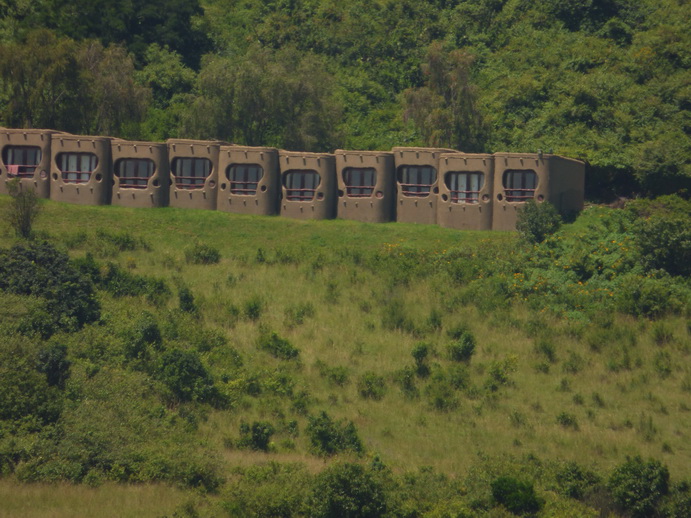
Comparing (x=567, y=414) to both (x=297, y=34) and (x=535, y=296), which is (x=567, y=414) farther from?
(x=297, y=34)

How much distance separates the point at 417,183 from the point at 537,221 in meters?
7.48

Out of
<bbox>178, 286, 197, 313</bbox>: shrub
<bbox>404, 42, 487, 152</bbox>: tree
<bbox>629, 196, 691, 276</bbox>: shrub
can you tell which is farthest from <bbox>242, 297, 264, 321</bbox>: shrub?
<bbox>404, 42, 487, 152</bbox>: tree

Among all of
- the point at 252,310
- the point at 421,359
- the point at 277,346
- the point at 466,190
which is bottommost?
the point at 421,359

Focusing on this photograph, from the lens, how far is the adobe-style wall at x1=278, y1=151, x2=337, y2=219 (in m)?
64.8

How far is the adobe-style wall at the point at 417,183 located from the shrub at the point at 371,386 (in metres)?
16.8

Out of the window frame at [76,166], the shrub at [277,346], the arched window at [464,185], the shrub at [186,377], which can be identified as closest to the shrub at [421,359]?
the shrub at [277,346]

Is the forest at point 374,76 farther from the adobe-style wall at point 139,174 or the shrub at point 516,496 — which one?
the shrub at point 516,496

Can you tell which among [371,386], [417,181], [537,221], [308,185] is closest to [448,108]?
[417,181]

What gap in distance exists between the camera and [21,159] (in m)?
66.3

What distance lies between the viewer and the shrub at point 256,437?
44562 mm

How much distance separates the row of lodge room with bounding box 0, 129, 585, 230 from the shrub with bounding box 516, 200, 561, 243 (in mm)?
1304

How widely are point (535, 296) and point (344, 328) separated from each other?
935cm

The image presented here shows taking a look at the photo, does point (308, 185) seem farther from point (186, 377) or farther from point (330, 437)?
point (330, 437)

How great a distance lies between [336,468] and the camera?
3897 centimetres
